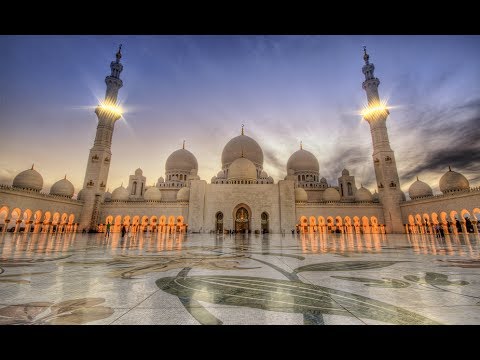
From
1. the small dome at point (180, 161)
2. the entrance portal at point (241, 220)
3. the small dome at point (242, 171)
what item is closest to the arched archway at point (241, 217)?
the entrance portal at point (241, 220)

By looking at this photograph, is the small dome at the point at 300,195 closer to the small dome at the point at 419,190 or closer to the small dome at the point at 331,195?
the small dome at the point at 331,195

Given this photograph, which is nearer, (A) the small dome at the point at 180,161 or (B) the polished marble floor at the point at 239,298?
(B) the polished marble floor at the point at 239,298

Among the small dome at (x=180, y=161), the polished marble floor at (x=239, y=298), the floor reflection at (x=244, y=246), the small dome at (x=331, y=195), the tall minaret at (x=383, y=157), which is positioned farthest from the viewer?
the small dome at (x=180, y=161)

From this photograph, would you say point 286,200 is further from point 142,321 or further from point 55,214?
point 142,321

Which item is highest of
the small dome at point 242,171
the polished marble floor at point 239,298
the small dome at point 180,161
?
the small dome at point 180,161

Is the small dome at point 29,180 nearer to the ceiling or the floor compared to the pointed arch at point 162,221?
nearer to the ceiling

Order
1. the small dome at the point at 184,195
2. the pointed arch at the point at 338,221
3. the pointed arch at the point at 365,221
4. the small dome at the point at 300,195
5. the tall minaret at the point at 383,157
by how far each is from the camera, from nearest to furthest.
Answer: the tall minaret at the point at 383,157
the pointed arch at the point at 338,221
the pointed arch at the point at 365,221
the small dome at the point at 184,195
the small dome at the point at 300,195
